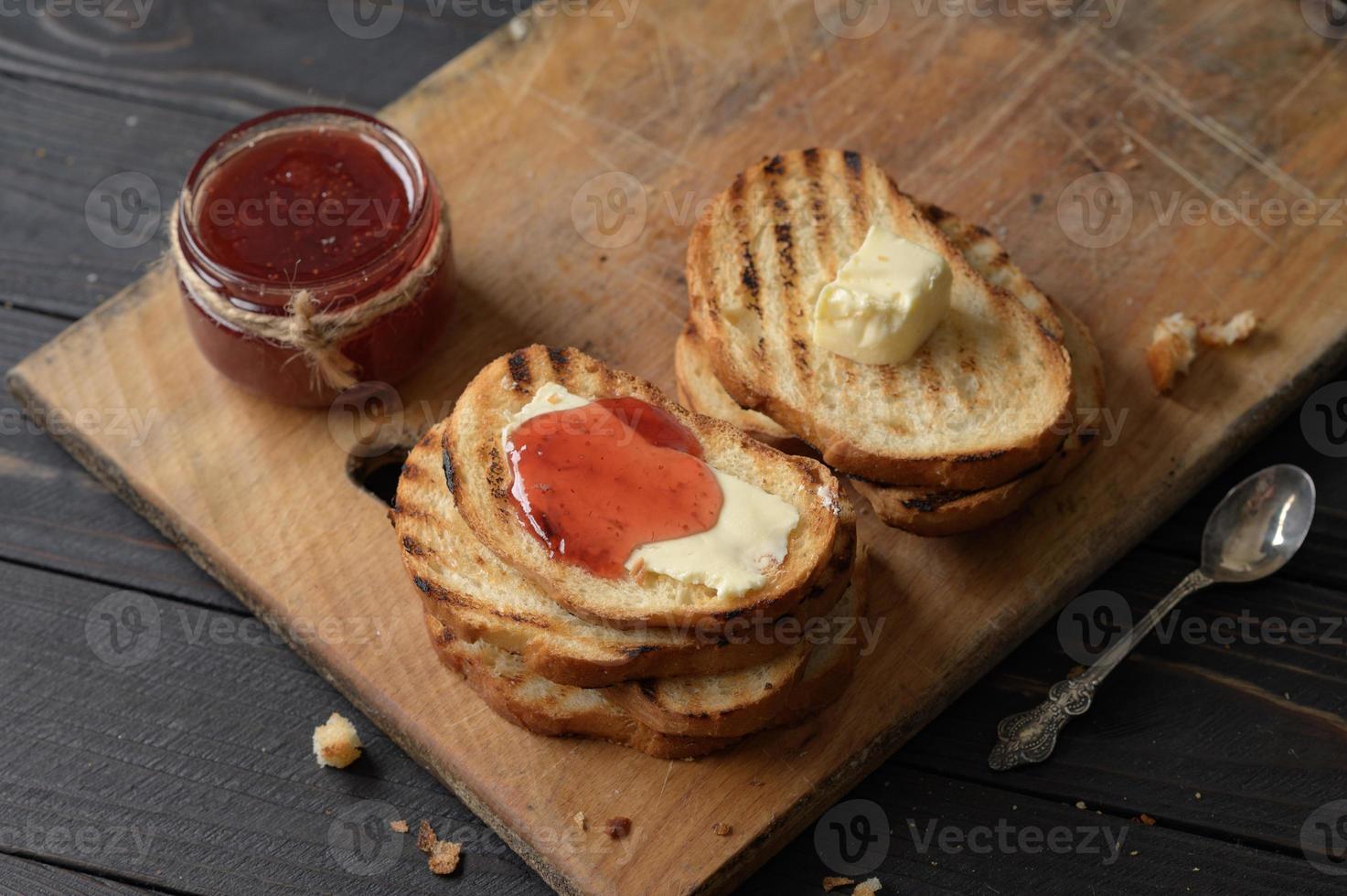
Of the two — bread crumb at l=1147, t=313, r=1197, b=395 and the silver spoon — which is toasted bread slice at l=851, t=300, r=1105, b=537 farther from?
the silver spoon

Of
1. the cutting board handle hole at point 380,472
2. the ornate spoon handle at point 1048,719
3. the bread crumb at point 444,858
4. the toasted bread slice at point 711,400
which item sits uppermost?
the toasted bread slice at point 711,400

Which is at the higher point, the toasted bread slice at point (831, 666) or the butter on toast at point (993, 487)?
the butter on toast at point (993, 487)

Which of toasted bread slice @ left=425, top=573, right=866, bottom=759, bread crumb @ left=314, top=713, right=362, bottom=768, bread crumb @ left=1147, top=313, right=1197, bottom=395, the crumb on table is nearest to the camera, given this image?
toasted bread slice @ left=425, top=573, right=866, bottom=759

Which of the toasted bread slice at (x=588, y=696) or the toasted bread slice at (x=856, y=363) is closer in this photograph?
the toasted bread slice at (x=588, y=696)

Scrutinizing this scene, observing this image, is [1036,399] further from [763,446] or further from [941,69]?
[941,69]

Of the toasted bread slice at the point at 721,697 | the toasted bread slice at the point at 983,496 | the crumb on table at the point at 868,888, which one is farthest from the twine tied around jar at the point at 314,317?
the crumb on table at the point at 868,888

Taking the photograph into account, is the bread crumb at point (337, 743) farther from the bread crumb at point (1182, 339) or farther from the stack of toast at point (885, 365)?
the bread crumb at point (1182, 339)

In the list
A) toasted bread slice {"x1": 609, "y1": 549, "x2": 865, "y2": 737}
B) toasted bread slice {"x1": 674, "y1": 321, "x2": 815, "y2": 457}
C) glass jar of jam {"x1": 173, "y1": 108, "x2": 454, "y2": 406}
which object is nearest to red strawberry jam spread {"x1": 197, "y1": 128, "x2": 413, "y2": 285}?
glass jar of jam {"x1": 173, "y1": 108, "x2": 454, "y2": 406}

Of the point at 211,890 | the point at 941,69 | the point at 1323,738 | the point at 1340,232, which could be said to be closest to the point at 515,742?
the point at 211,890
